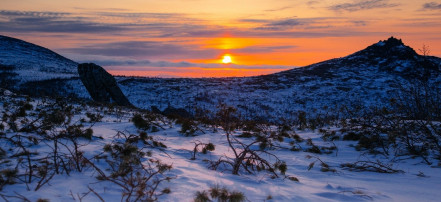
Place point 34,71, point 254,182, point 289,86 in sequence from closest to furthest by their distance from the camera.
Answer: point 254,182 < point 289,86 < point 34,71

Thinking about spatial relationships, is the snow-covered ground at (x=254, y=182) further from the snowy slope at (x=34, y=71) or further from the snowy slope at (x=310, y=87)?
the snowy slope at (x=34, y=71)

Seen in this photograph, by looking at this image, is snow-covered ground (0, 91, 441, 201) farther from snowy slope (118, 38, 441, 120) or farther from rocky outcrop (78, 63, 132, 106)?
rocky outcrop (78, 63, 132, 106)

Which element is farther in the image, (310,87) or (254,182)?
(310,87)

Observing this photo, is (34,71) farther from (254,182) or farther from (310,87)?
(254,182)

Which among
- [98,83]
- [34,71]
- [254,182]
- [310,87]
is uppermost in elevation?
[34,71]

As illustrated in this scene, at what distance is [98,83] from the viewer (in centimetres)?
1836

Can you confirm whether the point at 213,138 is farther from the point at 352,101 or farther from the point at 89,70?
the point at 352,101

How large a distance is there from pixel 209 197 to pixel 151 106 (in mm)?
17144

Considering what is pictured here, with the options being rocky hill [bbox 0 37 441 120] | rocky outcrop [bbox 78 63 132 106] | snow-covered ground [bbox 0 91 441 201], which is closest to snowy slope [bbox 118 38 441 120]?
rocky hill [bbox 0 37 441 120]

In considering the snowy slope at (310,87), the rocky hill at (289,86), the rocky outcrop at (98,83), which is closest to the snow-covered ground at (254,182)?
the rocky hill at (289,86)

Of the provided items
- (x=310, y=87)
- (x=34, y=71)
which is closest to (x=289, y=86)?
(x=310, y=87)

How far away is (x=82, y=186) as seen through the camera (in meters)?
2.84

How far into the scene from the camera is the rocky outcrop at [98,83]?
18.3 metres

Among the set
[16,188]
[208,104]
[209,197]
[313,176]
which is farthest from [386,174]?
[208,104]
